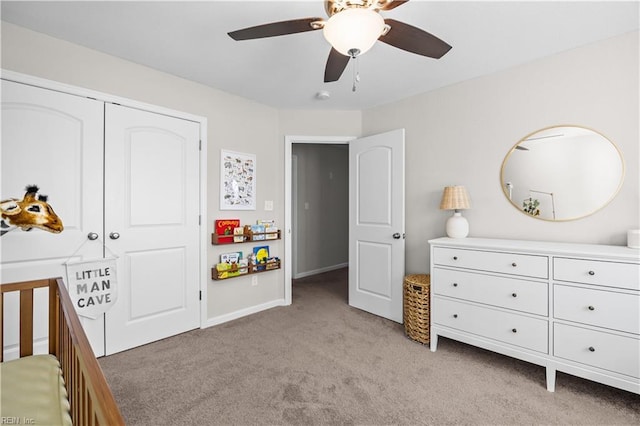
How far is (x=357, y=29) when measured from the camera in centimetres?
131

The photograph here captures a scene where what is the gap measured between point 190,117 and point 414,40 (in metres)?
2.13

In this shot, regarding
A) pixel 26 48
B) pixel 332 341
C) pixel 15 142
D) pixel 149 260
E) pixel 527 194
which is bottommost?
pixel 332 341

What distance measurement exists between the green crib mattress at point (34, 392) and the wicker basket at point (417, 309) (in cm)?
235

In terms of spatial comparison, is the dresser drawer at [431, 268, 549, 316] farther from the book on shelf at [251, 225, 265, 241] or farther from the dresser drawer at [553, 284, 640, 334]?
the book on shelf at [251, 225, 265, 241]

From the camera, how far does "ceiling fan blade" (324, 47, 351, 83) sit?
1721 mm

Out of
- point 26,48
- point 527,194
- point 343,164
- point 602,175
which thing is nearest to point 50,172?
point 26,48

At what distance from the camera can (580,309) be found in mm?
1869

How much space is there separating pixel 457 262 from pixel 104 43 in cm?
309

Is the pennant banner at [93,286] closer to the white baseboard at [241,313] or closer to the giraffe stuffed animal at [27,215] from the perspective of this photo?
the white baseboard at [241,313]

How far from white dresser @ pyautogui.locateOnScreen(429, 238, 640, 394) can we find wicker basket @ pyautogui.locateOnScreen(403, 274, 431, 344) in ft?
0.38

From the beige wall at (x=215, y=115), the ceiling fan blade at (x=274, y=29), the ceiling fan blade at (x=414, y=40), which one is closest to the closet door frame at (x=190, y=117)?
the beige wall at (x=215, y=115)

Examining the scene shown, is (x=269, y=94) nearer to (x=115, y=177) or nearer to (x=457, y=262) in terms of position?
(x=115, y=177)

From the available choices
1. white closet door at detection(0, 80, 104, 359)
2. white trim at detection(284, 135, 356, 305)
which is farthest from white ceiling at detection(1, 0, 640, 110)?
white trim at detection(284, 135, 356, 305)

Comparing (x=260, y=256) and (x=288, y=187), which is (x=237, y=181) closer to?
(x=288, y=187)
